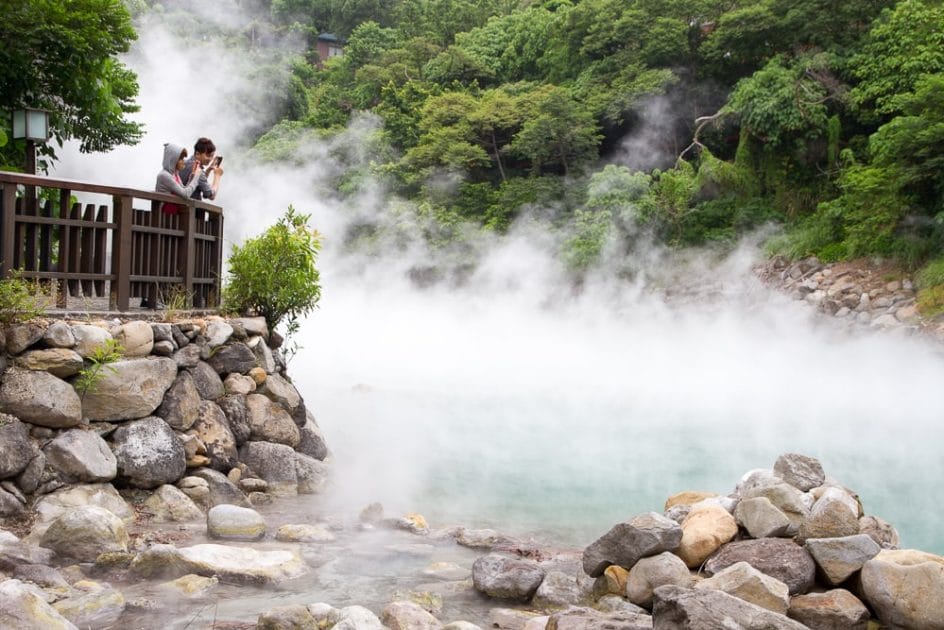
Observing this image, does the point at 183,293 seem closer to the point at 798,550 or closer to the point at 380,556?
the point at 380,556

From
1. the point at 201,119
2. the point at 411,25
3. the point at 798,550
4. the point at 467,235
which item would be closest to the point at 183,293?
the point at 798,550

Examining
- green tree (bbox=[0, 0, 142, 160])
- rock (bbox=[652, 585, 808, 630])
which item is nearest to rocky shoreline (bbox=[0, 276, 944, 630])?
rock (bbox=[652, 585, 808, 630])

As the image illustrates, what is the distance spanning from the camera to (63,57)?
28.1 ft

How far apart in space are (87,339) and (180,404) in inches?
35.3

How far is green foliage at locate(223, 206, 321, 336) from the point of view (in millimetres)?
8227

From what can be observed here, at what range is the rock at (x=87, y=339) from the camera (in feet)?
20.0

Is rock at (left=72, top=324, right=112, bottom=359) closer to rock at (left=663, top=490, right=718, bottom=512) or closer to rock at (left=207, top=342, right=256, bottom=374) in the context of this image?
rock at (left=207, top=342, right=256, bottom=374)

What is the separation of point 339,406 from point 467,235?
35.9 feet

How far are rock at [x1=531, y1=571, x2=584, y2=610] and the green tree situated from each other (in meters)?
6.87

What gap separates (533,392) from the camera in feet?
42.9

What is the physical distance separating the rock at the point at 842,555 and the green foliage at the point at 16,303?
17.3ft

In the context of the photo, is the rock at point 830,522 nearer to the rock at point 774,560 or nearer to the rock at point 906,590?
the rock at point 774,560

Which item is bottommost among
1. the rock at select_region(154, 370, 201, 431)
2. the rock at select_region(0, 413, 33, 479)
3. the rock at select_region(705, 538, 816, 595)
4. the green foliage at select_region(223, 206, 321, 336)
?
the rock at select_region(705, 538, 816, 595)

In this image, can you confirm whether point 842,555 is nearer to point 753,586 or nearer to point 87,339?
point 753,586
